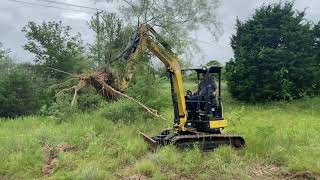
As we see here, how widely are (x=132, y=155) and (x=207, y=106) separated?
90.8 inches

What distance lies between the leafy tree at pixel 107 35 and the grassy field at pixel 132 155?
519 inches

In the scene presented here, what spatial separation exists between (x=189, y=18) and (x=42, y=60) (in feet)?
28.6

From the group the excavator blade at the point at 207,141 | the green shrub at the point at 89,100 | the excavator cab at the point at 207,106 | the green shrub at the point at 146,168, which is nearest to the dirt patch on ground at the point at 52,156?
the green shrub at the point at 146,168

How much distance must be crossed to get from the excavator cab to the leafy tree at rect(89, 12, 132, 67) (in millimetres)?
15420

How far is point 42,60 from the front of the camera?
2811cm

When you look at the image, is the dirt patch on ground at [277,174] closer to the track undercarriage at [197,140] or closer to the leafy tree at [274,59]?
the track undercarriage at [197,140]

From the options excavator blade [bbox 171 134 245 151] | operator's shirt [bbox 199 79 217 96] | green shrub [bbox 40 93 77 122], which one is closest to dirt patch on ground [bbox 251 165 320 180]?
excavator blade [bbox 171 134 245 151]

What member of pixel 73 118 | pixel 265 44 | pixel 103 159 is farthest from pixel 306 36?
pixel 103 159

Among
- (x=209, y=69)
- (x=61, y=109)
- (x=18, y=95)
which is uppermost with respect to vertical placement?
(x=209, y=69)

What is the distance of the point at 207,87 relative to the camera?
41.1 ft

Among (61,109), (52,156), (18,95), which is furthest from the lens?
(18,95)

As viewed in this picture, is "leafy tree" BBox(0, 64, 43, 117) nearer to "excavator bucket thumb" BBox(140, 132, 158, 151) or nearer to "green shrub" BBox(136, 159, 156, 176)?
"excavator bucket thumb" BBox(140, 132, 158, 151)

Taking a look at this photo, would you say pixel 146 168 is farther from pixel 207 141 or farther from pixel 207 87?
pixel 207 87

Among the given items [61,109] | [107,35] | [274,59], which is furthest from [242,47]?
[61,109]
